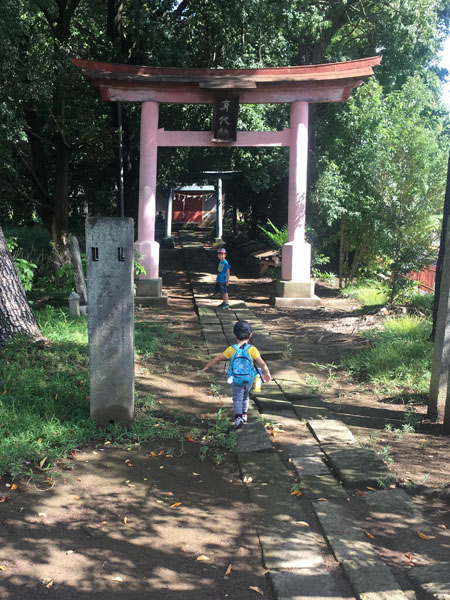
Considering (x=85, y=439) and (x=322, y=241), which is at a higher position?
(x=322, y=241)

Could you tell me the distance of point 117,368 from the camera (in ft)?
17.1

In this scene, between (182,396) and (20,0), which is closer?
(182,396)

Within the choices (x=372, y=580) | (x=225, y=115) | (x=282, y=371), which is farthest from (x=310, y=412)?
(x=225, y=115)

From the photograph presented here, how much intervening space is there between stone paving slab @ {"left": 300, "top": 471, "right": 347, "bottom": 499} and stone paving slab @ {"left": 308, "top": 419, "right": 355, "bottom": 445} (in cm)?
70

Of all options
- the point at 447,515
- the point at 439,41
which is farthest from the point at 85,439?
the point at 439,41

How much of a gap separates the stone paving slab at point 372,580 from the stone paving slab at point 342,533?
7cm

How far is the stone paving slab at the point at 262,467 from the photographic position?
15.0 ft

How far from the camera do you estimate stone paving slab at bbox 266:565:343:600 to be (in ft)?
10.4

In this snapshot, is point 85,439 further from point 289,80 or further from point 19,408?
point 289,80

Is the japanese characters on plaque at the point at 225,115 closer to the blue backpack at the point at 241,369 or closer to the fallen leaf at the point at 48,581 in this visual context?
the blue backpack at the point at 241,369

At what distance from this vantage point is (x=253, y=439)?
5273 millimetres

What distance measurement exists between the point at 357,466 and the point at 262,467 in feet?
2.50

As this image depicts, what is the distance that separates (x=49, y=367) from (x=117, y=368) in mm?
Result: 1594

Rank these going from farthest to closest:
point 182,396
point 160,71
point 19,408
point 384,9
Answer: point 384,9 < point 160,71 < point 182,396 < point 19,408
